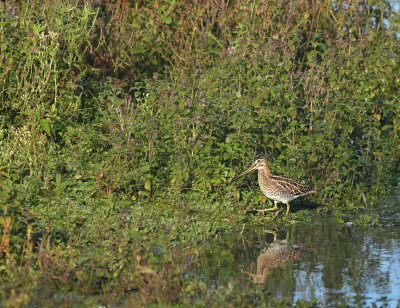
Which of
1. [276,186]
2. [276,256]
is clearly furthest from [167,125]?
[276,256]

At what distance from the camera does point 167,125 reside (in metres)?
9.54

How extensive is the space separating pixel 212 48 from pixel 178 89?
262 cm

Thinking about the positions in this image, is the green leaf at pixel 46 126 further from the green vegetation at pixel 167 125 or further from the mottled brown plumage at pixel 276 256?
the mottled brown plumage at pixel 276 256

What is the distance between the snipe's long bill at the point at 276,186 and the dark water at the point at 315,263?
0.38 m

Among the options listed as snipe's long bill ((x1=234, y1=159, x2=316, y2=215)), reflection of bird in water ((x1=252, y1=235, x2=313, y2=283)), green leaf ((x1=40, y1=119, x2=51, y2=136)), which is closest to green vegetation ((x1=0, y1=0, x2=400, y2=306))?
green leaf ((x1=40, y1=119, x2=51, y2=136))

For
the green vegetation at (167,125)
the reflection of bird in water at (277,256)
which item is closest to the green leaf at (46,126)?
the green vegetation at (167,125)

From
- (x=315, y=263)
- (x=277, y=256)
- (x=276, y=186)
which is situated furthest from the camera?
(x=276, y=186)

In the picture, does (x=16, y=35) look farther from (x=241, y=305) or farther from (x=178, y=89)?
(x=241, y=305)

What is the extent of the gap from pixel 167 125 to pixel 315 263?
2947 millimetres

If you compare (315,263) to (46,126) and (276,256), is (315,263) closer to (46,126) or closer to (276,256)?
(276,256)

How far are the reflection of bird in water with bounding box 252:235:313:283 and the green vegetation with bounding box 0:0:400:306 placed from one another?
69cm

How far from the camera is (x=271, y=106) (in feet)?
33.8

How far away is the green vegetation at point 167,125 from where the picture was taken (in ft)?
27.8

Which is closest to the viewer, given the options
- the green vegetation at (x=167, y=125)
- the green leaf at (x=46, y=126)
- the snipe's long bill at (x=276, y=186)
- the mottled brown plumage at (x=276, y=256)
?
the mottled brown plumage at (x=276, y=256)
